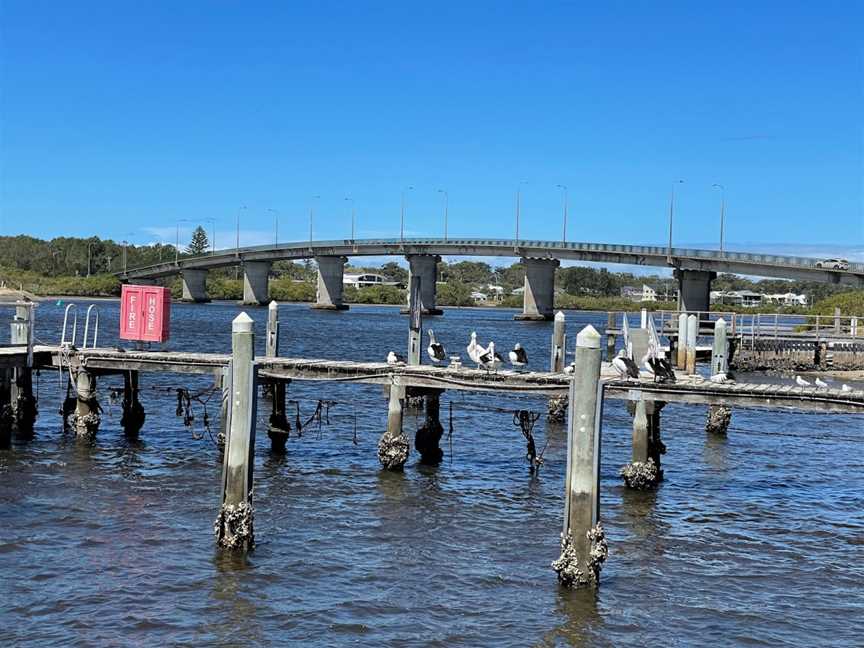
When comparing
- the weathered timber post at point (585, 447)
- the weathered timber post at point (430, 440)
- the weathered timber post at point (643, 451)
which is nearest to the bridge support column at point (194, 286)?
the weathered timber post at point (430, 440)

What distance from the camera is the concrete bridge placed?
8931 centimetres

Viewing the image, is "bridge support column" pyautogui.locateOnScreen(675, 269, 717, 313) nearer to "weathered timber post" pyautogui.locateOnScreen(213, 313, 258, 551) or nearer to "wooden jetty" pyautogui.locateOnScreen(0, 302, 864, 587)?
"wooden jetty" pyautogui.locateOnScreen(0, 302, 864, 587)

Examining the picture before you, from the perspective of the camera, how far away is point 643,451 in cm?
2181

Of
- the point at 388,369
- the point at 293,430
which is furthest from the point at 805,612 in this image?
the point at 293,430

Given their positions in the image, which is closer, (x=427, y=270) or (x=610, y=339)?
(x=610, y=339)

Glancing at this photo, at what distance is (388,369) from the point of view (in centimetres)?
2264

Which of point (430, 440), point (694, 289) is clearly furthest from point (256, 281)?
point (430, 440)

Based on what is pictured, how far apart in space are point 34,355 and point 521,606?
1600cm

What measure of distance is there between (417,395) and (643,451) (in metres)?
4.97

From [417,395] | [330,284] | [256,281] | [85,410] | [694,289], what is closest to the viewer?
[417,395]

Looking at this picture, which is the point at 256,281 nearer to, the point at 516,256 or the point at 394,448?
the point at 516,256

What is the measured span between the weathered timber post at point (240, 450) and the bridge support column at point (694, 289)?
85088 millimetres

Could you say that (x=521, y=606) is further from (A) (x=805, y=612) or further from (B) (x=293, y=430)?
(B) (x=293, y=430)

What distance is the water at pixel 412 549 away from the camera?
14617 mm
